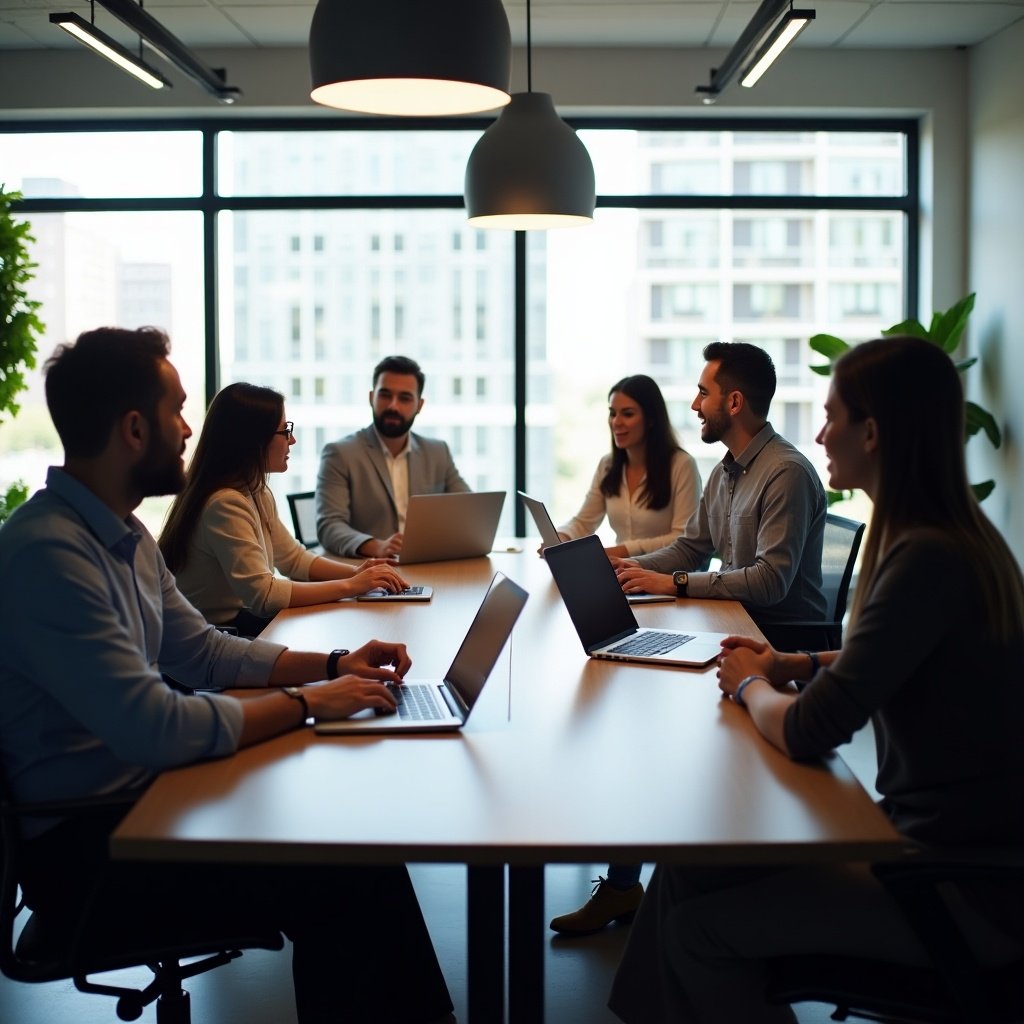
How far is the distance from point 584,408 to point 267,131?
2.25 meters

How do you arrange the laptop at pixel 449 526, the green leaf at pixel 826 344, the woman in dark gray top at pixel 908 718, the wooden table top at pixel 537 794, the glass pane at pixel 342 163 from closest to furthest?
the wooden table top at pixel 537 794
the woman in dark gray top at pixel 908 718
the laptop at pixel 449 526
the green leaf at pixel 826 344
the glass pane at pixel 342 163

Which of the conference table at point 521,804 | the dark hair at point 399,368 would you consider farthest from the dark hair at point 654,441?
the conference table at point 521,804

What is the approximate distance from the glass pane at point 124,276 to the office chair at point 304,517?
169cm

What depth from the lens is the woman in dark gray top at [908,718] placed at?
5.46ft

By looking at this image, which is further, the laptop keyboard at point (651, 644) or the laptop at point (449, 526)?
the laptop at point (449, 526)

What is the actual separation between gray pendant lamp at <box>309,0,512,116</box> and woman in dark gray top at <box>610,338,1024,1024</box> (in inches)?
40.3

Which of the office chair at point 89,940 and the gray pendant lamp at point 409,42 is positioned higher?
the gray pendant lamp at point 409,42

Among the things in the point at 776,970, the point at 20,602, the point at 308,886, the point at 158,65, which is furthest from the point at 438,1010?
the point at 158,65

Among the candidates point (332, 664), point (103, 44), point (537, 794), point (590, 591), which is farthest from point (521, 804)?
point (103, 44)

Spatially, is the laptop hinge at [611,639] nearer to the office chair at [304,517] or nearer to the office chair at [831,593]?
the office chair at [831,593]

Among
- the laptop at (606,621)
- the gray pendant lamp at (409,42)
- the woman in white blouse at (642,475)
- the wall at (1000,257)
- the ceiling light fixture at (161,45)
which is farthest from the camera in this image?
the wall at (1000,257)

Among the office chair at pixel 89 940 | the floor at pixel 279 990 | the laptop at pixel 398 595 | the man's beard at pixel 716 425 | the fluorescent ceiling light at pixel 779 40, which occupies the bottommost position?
the floor at pixel 279 990

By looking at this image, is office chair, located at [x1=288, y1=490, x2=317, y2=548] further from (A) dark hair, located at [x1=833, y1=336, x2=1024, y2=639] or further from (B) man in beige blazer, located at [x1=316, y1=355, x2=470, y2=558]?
(A) dark hair, located at [x1=833, y1=336, x2=1024, y2=639]

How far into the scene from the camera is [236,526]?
3.21 meters
